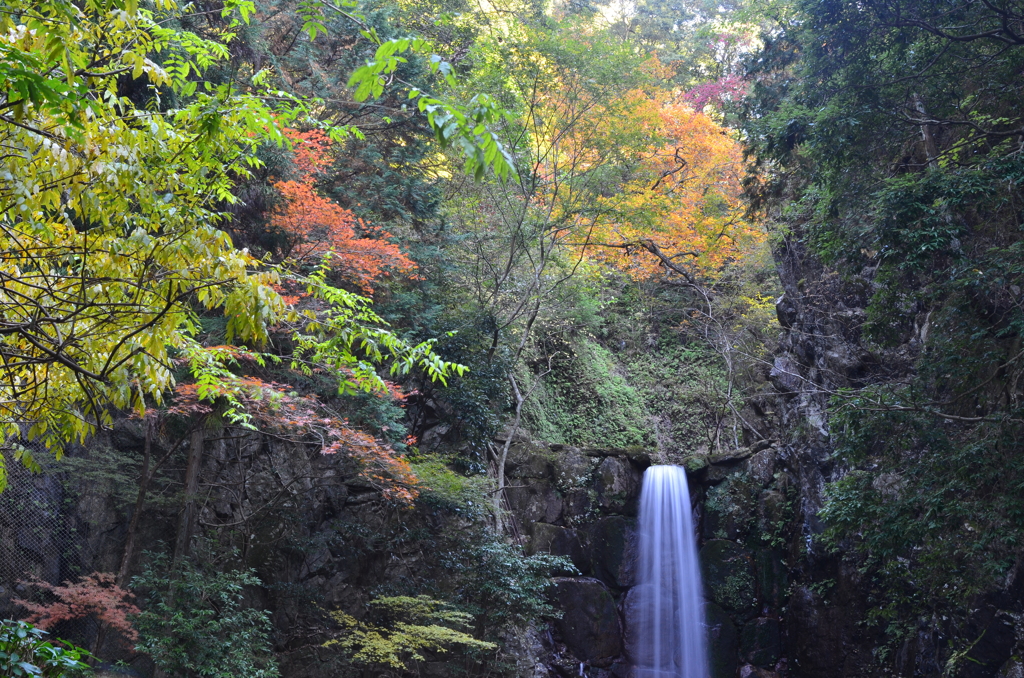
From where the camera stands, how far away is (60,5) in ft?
8.38

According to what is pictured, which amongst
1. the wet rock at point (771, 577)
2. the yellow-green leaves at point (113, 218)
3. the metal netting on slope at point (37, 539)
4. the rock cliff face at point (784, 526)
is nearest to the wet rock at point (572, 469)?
the rock cliff face at point (784, 526)

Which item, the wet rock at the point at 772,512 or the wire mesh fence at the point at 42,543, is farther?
the wet rock at the point at 772,512

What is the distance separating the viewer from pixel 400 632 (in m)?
7.39

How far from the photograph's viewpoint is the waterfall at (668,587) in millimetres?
11961

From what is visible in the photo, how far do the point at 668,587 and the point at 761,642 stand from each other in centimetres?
180

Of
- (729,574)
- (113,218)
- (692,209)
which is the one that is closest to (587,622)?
(729,574)

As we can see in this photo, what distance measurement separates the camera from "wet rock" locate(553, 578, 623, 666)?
1155 centimetres

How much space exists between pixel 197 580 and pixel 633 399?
11.6 m

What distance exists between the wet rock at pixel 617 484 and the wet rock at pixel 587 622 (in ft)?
5.58

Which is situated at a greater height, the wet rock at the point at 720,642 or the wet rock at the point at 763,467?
the wet rock at the point at 763,467

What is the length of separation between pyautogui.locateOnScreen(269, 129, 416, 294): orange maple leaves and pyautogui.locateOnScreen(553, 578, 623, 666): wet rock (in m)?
6.48

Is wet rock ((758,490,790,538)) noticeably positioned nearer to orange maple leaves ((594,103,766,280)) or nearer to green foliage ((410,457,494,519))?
orange maple leaves ((594,103,766,280))

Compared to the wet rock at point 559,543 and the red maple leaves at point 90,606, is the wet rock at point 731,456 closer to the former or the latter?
the wet rock at point 559,543

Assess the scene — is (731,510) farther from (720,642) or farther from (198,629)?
(198,629)
